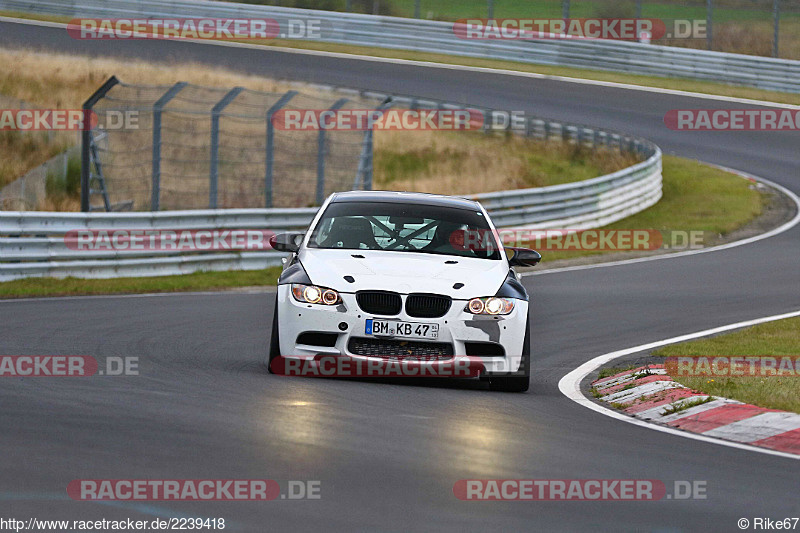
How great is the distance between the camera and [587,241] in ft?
75.3

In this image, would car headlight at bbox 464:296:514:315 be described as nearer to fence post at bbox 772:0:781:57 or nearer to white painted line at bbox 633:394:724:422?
white painted line at bbox 633:394:724:422

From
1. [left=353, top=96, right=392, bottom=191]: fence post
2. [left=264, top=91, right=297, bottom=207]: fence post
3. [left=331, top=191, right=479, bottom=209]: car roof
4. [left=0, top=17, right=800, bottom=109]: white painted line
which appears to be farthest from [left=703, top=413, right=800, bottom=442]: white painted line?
[left=0, top=17, right=800, bottom=109]: white painted line

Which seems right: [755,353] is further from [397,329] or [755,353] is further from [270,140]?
[270,140]

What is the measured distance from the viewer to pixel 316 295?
30.8ft

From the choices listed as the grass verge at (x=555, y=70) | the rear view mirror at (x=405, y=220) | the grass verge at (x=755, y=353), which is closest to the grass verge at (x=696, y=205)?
the grass verge at (x=555, y=70)

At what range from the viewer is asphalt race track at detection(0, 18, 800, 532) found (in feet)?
18.7

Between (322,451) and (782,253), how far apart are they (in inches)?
629

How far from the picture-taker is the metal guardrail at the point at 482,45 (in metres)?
37.8

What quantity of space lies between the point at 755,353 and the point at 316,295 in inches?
196

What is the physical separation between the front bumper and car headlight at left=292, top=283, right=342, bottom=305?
0.04 m

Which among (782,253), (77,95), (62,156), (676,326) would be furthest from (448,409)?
(77,95)

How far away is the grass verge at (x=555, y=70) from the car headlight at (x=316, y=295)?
2919 cm

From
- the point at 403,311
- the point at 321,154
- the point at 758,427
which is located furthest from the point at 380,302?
the point at 321,154

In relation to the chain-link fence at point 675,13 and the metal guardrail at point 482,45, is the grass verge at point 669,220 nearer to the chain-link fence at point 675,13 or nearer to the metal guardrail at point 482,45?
the metal guardrail at point 482,45
